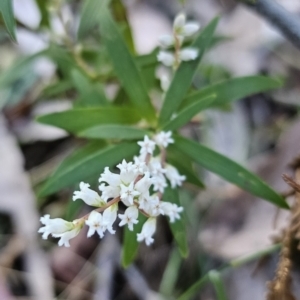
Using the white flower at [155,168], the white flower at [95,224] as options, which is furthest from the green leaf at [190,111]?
the white flower at [95,224]

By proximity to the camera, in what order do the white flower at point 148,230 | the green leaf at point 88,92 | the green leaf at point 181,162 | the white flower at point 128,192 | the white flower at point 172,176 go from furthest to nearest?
the green leaf at point 88,92
the green leaf at point 181,162
the white flower at point 172,176
the white flower at point 148,230
the white flower at point 128,192

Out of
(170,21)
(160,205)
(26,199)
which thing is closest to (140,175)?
(160,205)

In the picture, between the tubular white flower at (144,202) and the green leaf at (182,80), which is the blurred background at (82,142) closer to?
the green leaf at (182,80)

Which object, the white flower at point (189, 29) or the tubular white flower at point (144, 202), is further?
the white flower at point (189, 29)

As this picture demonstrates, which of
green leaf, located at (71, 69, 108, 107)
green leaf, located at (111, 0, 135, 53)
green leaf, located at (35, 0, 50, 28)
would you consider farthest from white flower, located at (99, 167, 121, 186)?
green leaf, located at (35, 0, 50, 28)

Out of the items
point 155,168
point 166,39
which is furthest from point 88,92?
point 155,168

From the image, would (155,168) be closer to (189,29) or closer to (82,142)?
(189,29)

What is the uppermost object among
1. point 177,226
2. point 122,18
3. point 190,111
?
point 122,18
